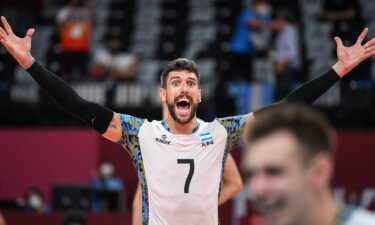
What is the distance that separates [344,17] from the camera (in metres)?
19.4

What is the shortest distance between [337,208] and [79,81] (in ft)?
50.3

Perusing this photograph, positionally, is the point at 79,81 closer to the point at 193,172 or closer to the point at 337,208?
the point at 193,172

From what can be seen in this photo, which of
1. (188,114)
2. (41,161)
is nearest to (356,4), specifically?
(41,161)

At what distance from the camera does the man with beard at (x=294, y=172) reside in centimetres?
337

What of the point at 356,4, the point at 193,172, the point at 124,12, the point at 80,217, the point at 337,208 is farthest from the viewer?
the point at 124,12

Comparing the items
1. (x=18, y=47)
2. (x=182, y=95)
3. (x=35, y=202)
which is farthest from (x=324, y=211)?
(x=35, y=202)

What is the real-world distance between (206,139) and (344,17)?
505 inches

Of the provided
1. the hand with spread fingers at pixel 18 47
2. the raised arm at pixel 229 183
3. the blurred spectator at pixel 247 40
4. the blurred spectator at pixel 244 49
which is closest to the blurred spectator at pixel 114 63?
the blurred spectator at pixel 244 49

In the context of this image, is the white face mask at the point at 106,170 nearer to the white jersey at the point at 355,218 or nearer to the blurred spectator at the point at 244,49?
the blurred spectator at the point at 244,49

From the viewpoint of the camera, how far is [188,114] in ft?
23.5

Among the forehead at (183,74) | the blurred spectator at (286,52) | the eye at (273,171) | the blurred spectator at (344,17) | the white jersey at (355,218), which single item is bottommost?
the white jersey at (355,218)

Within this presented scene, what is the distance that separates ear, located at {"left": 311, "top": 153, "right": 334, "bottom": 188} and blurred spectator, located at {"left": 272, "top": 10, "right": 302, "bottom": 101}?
45.1ft

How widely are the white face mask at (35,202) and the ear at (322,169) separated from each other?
12755 mm

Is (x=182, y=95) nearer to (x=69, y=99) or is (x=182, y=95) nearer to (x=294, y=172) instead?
(x=69, y=99)
